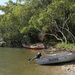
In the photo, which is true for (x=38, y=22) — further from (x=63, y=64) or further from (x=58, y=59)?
(x=63, y=64)

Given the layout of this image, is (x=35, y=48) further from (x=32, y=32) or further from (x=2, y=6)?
(x=2, y=6)

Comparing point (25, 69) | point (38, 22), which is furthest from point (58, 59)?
point (38, 22)

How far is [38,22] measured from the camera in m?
18.4

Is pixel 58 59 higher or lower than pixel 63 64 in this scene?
higher

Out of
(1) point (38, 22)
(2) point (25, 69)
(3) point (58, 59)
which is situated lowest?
(2) point (25, 69)

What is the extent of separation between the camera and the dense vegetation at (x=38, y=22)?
17328mm

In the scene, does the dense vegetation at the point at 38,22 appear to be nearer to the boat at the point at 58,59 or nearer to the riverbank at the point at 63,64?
the riverbank at the point at 63,64

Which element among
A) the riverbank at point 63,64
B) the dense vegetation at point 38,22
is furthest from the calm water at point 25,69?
the dense vegetation at point 38,22

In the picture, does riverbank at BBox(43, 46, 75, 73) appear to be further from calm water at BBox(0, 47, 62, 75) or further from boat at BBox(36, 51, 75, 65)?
calm water at BBox(0, 47, 62, 75)

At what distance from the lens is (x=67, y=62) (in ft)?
30.7

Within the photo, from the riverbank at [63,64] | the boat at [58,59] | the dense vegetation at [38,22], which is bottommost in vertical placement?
the riverbank at [63,64]

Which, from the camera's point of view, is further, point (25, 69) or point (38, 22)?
point (38, 22)

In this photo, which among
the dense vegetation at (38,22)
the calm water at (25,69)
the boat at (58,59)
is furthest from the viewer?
the dense vegetation at (38,22)

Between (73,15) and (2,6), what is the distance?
65.8ft
